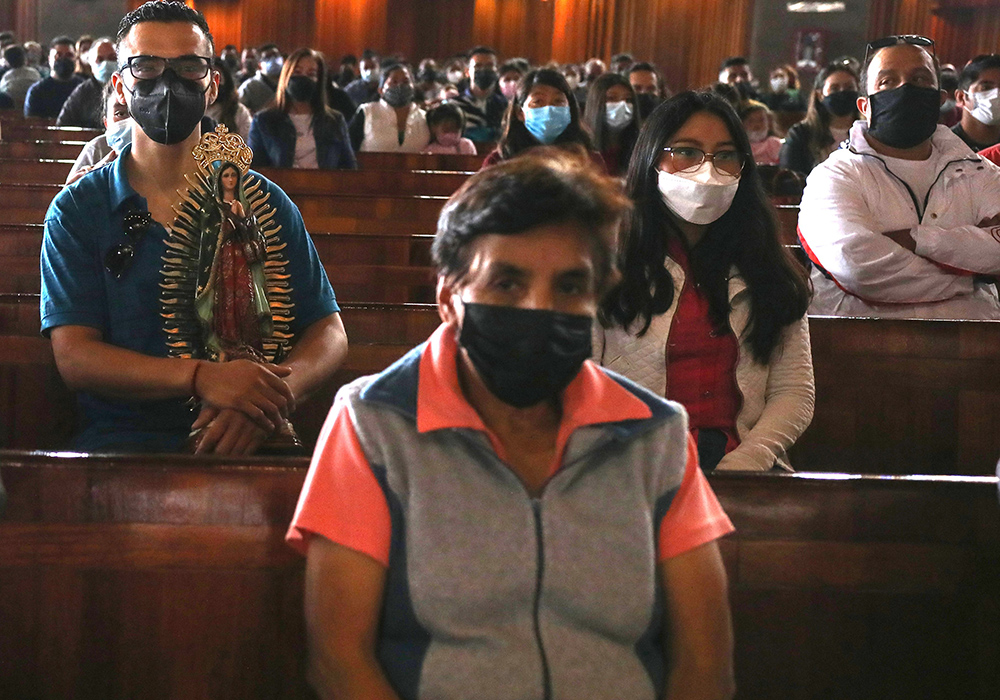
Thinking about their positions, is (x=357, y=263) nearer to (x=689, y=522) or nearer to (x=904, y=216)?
(x=904, y=216)

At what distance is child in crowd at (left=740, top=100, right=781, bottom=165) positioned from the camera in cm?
773

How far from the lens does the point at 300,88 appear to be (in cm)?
679

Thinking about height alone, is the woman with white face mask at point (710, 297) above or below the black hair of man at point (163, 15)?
below

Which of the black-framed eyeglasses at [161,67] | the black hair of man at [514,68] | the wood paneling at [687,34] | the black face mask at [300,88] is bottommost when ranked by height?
the black-framed eyeglasses at [161,67]

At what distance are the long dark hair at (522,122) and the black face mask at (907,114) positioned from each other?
1391 millimetres

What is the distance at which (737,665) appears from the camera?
1.91m

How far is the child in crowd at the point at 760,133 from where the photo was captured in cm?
773

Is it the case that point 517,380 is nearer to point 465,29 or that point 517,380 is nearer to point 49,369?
point 49,369

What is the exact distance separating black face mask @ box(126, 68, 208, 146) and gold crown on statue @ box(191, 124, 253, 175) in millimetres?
150

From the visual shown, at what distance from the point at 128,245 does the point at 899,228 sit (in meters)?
2.33

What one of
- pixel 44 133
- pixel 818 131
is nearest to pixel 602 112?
pixel 818 131

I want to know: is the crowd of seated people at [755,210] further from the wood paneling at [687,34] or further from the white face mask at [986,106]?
the wood paneling at [687,34]

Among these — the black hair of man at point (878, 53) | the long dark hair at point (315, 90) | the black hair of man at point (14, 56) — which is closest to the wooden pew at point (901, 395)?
the black hair of man at point (878, 53)

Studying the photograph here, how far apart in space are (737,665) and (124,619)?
3.22ft
